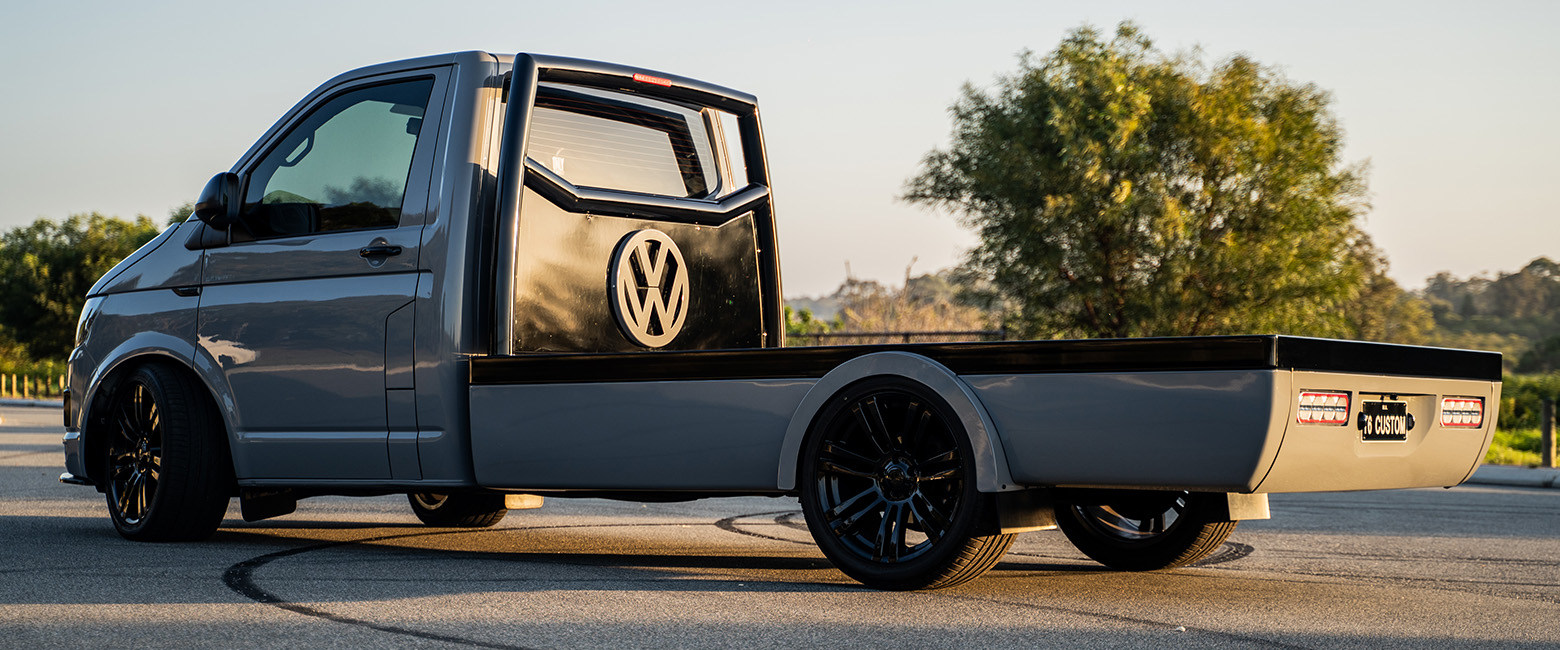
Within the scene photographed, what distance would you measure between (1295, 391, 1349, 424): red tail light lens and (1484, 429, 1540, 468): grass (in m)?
12.4

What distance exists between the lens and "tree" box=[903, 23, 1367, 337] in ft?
128

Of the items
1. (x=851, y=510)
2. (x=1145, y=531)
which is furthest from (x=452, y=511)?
(x=1145, y=531)

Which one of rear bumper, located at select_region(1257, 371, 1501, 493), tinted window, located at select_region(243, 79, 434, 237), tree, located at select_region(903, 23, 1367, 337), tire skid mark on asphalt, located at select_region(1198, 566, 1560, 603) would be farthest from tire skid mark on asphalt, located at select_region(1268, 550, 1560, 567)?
tree, located at select_region(903, 23, 1367, 337)

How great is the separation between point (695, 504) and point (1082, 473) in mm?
5962

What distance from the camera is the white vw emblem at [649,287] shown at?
670 cm

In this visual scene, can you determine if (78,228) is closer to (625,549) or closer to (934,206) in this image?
(934,206)

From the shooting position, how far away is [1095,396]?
485cm

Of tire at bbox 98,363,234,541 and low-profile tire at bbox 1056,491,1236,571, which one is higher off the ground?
tire at bbox 98,363,234,541

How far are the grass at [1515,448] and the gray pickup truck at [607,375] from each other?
1190 centimetres

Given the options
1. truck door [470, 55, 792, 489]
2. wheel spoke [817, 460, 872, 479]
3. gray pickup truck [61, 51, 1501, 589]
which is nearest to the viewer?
gray pickup truck [61, 51, 1501, 589]

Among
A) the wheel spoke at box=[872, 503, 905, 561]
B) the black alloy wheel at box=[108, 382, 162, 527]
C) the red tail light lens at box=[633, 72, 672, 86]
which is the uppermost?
the red tail light lens at box=[633, 72, 672, 86]

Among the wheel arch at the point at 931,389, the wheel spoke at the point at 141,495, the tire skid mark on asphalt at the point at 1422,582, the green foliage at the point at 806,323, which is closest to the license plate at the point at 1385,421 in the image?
the tire skid mark on asphalt at the point at 1422,582

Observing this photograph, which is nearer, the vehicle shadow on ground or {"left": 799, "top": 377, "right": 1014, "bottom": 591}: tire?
{"left": 799, "top": 377, "right": 1014, "bottom": 591}: tire

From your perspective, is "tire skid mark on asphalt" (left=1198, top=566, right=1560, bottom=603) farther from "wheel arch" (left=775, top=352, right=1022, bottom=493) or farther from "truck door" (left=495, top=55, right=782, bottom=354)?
"truck door" (left=495, top=55, right=782, bottom=354)
